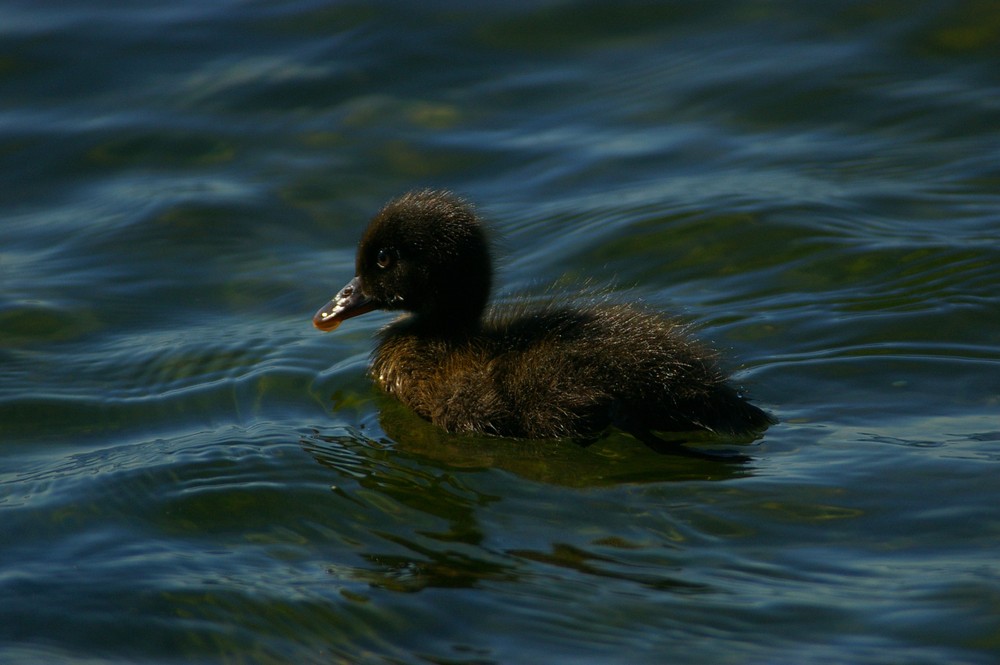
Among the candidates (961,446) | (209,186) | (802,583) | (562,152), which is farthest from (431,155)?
(802,583)

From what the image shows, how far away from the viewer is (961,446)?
612 centimetres

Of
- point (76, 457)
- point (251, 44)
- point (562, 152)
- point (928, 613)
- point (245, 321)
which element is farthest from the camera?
point (251, 44)

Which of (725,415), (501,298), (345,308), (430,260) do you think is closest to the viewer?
(725,415)

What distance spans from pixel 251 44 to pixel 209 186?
8.35ft

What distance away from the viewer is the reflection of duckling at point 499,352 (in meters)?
6.27

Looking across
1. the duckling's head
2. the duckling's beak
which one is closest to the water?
the duckling's beak

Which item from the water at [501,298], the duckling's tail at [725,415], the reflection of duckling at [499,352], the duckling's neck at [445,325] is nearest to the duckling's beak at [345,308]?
the reflection of duckling at [499,352]

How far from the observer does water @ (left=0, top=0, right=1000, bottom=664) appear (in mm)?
5121

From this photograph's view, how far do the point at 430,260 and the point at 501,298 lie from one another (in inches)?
36.9

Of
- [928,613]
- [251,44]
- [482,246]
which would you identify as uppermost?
[251,44]

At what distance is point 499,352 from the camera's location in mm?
6656

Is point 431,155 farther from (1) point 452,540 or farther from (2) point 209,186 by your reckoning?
(1) point 452,540

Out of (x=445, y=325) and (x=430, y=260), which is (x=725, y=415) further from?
(x=430, y=260)

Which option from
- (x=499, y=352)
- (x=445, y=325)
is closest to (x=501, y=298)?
(x=445, y=325)
